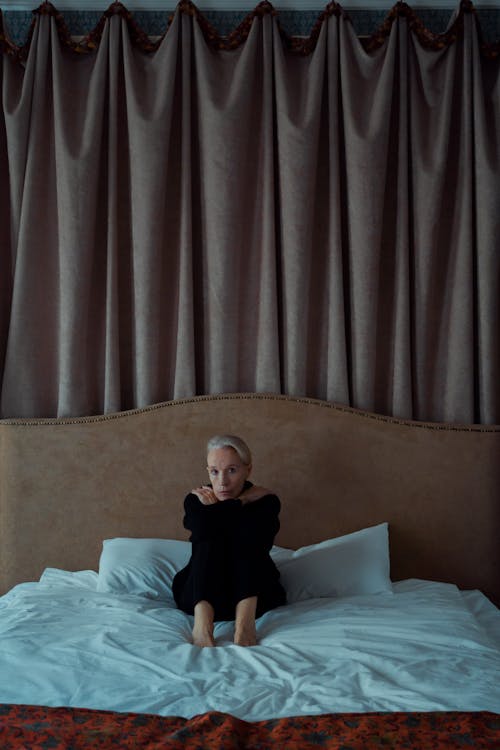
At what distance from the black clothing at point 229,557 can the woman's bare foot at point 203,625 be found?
1.3 inches

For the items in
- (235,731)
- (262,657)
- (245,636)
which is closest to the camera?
(235,731)

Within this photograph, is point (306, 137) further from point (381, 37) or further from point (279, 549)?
point (279, 549)

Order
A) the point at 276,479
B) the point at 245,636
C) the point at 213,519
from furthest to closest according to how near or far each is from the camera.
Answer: the point at 276,479
the point at 213,519
the point at 245,636

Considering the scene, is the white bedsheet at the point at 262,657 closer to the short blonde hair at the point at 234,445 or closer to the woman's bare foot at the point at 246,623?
the woman's bare foot at the point at 246,623

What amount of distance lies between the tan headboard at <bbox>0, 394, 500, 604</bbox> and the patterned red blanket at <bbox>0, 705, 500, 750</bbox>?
1.43 metres

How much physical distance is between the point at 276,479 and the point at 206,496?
506 mm

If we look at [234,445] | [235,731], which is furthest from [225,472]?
[235,731]

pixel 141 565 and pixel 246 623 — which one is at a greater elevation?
pixel 141 565

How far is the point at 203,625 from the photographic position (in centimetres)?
237

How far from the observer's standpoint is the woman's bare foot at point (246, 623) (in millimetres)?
2316

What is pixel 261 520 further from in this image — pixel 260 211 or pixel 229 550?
pixel 260 211

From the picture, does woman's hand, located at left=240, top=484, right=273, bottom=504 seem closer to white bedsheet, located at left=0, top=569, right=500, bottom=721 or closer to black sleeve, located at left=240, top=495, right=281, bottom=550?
black sleeve, located at left=240, top=495, right=281, bottom=550

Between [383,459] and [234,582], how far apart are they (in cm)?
91

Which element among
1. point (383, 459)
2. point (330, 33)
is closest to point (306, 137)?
point (330, 33)
